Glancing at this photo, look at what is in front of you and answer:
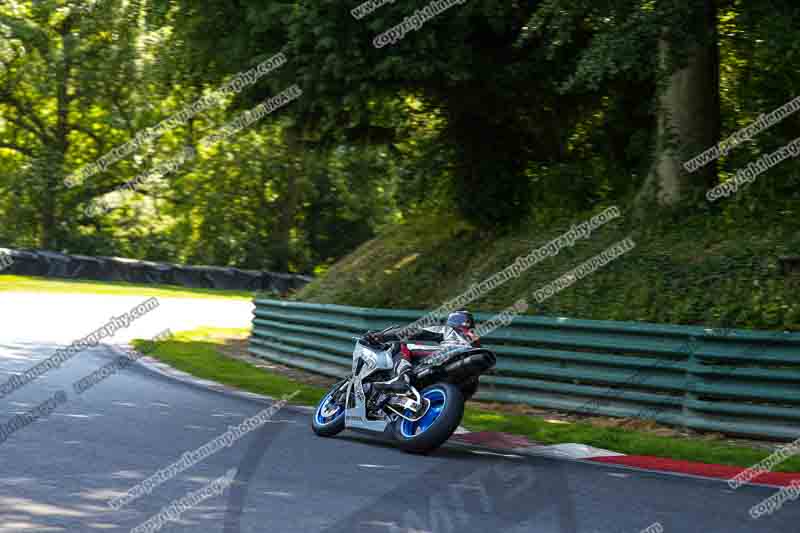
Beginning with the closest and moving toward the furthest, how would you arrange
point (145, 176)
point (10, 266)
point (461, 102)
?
point (461, 102)
point (10, 266)
point (145, 176)

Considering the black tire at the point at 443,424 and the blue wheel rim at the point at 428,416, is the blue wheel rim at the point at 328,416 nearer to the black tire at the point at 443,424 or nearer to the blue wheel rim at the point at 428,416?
the blue wheel rim at the point at 428,416

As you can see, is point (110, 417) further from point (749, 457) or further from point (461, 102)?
point (461, 102)

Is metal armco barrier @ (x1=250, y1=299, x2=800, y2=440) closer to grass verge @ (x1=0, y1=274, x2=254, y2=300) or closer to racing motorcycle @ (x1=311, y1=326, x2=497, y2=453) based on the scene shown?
racing motorcycle @ (x1=311, y1=326, x2=497, y2=453)

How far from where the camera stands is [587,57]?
14.9m

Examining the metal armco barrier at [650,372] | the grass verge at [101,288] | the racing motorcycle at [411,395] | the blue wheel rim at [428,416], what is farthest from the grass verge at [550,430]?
the grass verge at [101,288]

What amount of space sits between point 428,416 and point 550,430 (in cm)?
247

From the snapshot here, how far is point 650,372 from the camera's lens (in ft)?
43.1

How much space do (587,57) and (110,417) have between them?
7.60m

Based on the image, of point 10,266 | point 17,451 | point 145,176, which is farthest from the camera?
point 145,176

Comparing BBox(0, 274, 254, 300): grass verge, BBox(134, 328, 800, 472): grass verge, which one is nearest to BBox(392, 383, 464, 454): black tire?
BBox(134, 328, 800, 472): grass verge

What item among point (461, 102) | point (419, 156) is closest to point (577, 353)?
point (461, 102)

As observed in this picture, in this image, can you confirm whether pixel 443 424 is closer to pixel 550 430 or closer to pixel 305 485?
pixel 305 485

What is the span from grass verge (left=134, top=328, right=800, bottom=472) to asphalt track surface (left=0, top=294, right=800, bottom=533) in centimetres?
115

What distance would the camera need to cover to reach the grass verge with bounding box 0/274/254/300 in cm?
3641
